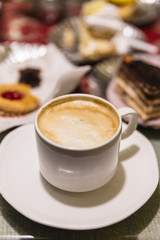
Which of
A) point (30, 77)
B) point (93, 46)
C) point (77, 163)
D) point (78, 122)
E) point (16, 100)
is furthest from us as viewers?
point (93, 46)

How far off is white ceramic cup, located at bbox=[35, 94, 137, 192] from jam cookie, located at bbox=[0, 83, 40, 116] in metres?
0.50

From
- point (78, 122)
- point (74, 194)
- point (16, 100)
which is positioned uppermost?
point (78, 122)

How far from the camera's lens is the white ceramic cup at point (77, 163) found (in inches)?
27.8

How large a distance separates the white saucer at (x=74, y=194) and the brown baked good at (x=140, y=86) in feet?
1.08

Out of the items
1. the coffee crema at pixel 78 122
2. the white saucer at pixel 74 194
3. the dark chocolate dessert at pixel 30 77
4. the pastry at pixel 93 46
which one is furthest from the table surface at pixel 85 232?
the pastry at pixel 93 46

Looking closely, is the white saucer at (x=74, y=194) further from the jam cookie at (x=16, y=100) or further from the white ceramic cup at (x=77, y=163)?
the jam cookie at (x=16, y=100)

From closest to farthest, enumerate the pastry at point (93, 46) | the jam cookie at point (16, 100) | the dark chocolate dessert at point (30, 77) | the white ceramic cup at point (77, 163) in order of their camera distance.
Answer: the white ceramic cup at point (77, 163), the jam cookie at point (16, 100), the dark chocolate dessert at point (30, 77), the pastry at point (93, 46)

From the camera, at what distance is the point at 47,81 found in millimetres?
1476

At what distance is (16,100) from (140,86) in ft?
1.83

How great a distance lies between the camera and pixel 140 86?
4.31 ft

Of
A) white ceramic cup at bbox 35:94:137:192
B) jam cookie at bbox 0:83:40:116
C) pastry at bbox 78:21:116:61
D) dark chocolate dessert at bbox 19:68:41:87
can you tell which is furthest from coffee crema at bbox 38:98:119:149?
pastry at bbox 78:21:116:61

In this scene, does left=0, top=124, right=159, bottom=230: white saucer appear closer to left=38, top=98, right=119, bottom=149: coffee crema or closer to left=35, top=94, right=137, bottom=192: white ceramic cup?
left=35, top=94, right=137, bottom=192: white ceramic cup

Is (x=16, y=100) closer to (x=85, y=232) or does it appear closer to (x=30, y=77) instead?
(x=30, y=77)

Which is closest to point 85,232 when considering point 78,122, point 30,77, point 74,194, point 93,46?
point 74,194
